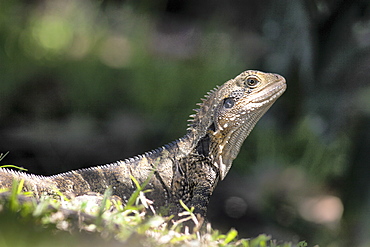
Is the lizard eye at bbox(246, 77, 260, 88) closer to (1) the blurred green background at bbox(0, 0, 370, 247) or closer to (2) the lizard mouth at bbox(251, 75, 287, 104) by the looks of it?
(2) the lizard mouth at bbox(251, 75, 287, 104)

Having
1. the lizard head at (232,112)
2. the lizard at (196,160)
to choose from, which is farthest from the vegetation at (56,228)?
the lizard head at (232,112)

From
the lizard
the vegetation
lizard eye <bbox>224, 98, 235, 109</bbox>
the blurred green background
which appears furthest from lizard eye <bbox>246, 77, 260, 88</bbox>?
the blurred green background

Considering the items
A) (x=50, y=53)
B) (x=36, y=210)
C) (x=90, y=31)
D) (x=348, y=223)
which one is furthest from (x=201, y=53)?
(x=36, y=210)

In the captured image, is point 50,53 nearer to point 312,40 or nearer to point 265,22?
point 265,22

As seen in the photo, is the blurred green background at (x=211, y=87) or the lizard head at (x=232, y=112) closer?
the lizard head at (x=232, y=112)

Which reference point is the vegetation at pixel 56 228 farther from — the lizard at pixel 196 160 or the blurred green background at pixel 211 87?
the blurred green background at pixel 211 87

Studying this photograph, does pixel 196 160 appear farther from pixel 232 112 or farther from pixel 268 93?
pixel 268 93

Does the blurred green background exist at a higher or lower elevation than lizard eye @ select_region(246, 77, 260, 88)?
lower

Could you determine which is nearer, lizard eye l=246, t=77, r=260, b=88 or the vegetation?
the vegetation
